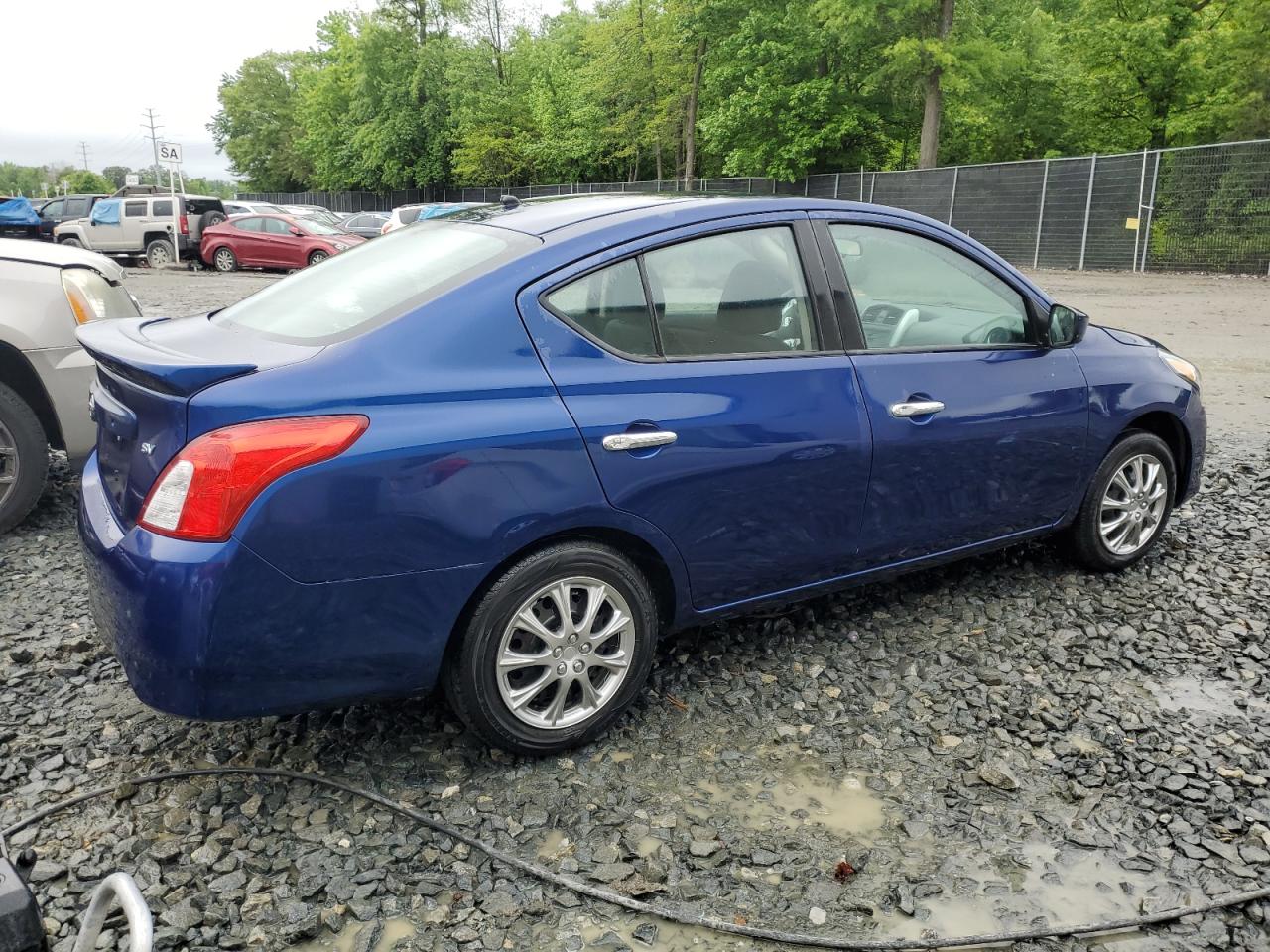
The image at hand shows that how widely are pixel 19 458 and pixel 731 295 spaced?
3.67 metres

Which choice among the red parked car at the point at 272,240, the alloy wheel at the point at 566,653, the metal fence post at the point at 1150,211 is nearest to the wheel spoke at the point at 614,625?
the alloy wheel at the point at 566,653

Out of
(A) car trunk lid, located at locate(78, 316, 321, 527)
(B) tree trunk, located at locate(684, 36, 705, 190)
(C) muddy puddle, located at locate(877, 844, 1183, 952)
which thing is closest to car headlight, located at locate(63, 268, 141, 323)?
(A) car trunk lid, located at locate(78, 316, 321, 527)

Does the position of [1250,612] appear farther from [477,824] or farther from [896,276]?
[477,824]

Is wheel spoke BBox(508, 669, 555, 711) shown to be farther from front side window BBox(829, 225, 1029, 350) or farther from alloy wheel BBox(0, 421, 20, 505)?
alloy wheel BBox(0, 421, 20, 505)

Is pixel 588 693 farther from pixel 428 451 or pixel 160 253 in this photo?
pixel 160 253

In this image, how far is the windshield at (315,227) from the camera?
24.6 meters

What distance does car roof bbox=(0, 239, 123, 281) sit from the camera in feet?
16.6

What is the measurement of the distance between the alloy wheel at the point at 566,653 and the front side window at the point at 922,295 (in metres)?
1.37

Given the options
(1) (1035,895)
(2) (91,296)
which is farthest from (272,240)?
(1) (1035,895)

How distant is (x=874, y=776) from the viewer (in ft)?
9.87

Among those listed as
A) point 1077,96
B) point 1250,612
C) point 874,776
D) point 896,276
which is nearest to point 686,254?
point 896,276

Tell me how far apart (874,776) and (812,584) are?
2.50ft

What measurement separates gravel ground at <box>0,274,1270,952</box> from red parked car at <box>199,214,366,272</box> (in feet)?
71.4

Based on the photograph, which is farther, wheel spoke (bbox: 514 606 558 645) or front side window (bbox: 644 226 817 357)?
front side window (bbox: 644 226 817 357)
